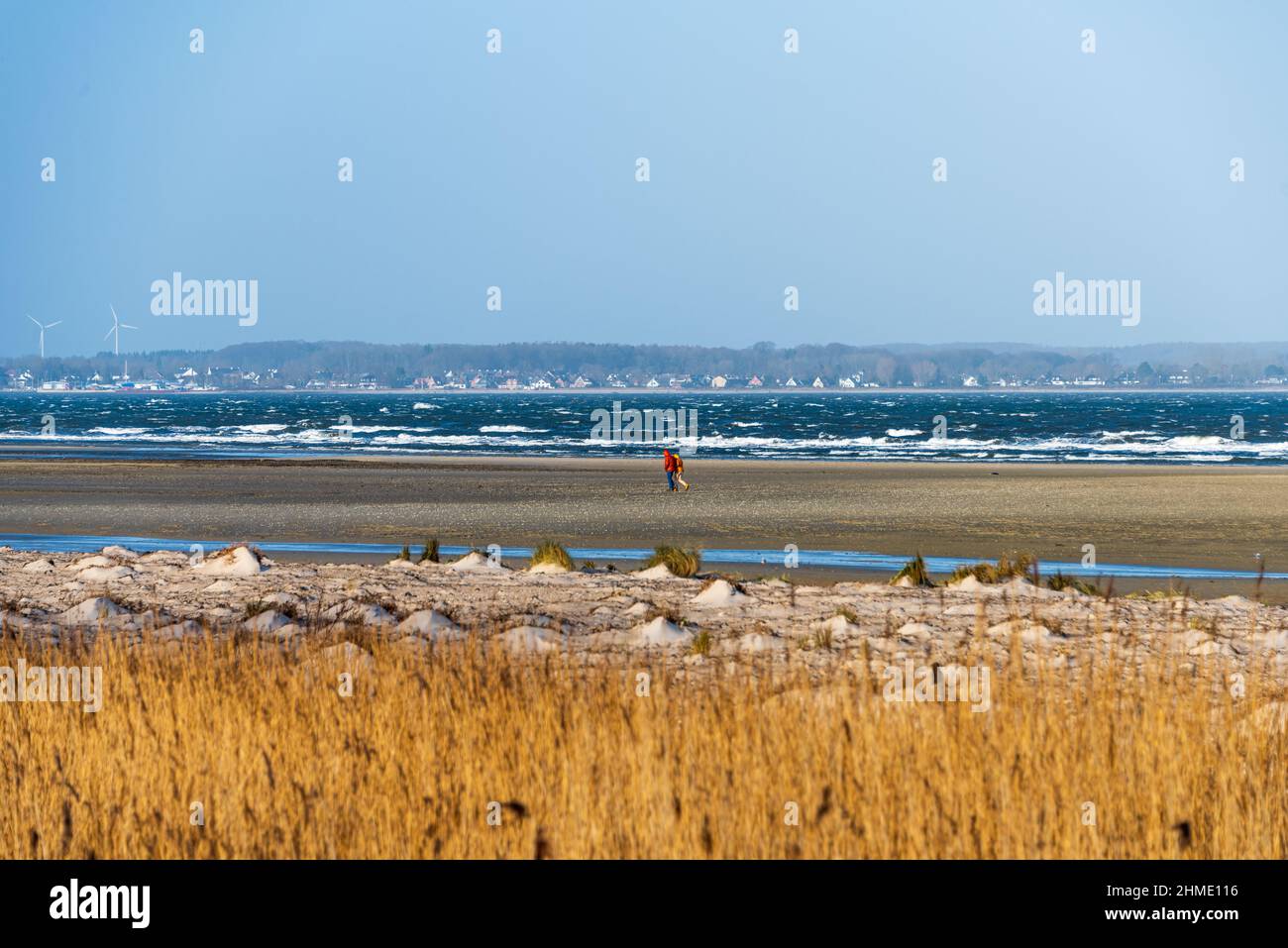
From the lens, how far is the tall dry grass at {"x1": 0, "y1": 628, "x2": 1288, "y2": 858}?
572cm

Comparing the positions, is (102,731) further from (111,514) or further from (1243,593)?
(111,514)

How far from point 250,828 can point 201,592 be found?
8.40m

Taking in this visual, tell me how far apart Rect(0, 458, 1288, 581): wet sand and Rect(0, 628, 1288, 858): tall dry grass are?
44.5ft

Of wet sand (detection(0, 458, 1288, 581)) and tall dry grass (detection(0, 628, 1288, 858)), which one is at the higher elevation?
tall dry grass (detection(0, 628, 1288, 858))

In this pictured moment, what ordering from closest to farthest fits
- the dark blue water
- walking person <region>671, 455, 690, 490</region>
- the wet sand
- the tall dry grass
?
the tall dry grass < the wet sand < walking person <region>671, 455, 690, 490</region> < the dark blue water

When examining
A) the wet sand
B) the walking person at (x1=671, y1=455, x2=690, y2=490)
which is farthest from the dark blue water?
the walking person at (x1=671, y1=455, x2=690, y2=490)

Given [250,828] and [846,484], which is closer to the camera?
[250,828]

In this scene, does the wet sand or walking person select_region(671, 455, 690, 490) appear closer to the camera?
the wet sand

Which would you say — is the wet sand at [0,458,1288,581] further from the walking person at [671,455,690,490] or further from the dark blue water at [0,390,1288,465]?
the dark blue water at [0,390,1288,465]

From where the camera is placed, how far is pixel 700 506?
2939 centimetres

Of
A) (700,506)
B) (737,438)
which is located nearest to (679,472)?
(700,506)

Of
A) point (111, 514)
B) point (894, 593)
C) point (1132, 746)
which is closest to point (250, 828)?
point (1132, 746)

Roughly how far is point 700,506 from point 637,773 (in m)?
23.2
